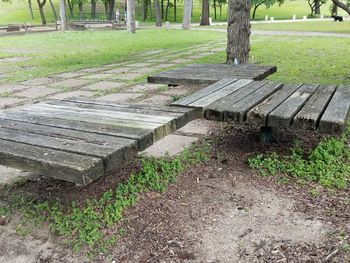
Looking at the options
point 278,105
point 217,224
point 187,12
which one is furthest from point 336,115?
point 187,12

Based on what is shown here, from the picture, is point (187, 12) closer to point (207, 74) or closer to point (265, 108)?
point (207, 74)

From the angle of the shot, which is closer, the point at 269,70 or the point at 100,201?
the point at 100,201

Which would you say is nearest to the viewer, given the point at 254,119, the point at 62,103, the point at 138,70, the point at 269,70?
the point at 254,119

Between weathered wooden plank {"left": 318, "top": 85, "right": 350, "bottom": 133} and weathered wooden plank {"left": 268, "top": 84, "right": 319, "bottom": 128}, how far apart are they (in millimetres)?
207

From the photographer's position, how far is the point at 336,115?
2.98 meters

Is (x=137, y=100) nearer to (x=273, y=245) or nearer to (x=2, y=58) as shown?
(x=273, y=245)

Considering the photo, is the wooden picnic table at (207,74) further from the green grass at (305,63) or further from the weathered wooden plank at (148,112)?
the green grass at (305,63)

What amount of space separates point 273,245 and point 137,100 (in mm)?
3809

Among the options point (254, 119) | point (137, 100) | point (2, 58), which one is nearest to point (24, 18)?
point (2, 58)

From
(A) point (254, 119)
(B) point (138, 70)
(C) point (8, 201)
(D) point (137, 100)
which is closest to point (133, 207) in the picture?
(C) point (8, 201)

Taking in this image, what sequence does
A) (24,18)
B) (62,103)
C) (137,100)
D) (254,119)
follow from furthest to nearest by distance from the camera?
(24,18), (137,100), (62,103), (254,119)

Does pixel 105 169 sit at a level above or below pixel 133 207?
above

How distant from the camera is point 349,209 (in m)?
2.69

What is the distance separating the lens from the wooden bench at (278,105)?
293cm
